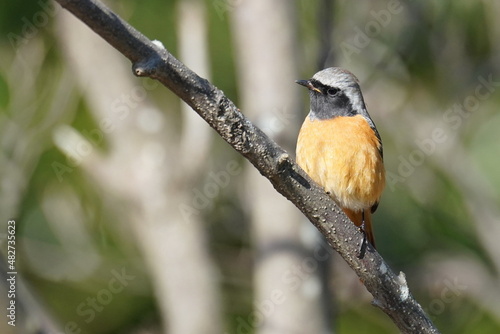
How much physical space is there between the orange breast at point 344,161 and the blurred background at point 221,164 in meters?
0.83

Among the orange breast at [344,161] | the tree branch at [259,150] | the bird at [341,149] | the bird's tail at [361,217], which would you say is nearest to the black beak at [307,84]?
the bird at [341,149]

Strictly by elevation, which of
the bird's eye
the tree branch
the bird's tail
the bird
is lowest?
the tree branch

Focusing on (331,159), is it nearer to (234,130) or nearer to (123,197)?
(234,130)

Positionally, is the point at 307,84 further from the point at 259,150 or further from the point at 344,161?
the point at 259,150

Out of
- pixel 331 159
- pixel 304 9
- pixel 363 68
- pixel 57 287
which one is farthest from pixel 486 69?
pixel 57 287

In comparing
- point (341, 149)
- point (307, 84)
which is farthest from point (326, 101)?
point (341, 149)

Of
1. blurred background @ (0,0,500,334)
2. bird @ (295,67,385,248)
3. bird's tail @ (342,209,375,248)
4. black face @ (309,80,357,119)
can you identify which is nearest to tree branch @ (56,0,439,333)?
bird @ (295,67,385,248)

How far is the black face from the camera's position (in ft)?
16.8

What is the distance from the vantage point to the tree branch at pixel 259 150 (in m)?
2.53

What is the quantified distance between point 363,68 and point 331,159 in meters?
3.41

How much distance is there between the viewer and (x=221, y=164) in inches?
316

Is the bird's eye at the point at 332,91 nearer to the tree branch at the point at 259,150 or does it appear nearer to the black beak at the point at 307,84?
the black beak at the point at 307,84

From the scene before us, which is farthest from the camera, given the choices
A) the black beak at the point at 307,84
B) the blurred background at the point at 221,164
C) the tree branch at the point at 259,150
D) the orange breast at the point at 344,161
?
the blurred background at the point at 221,164

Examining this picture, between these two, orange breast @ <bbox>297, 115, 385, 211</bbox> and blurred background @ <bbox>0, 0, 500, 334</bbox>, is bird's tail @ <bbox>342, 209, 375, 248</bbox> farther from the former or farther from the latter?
blurred background @ <bbox>0, 0, 500, 334</bbox>
